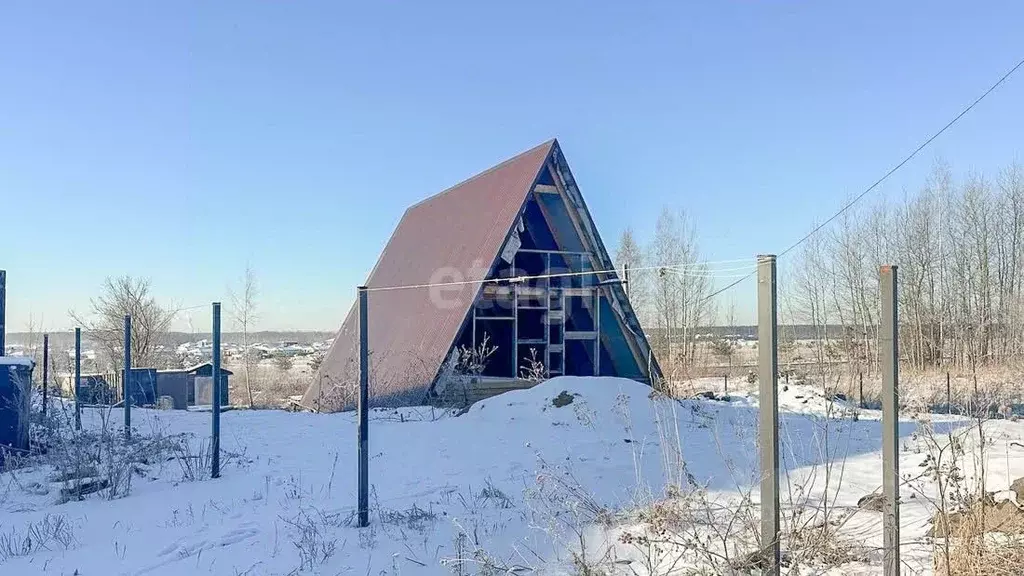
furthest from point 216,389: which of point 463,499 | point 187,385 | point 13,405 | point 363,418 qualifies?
point 187,385

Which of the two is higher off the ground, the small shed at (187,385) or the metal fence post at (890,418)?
the metal fence post at (890,418)

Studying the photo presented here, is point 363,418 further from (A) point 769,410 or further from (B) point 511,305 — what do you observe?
(B) point 511,305

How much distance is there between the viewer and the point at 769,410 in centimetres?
329

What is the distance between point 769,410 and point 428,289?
12.2 m

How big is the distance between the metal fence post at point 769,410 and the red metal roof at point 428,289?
356 inches

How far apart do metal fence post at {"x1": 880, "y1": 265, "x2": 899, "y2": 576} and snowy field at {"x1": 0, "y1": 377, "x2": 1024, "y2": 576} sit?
345 mm

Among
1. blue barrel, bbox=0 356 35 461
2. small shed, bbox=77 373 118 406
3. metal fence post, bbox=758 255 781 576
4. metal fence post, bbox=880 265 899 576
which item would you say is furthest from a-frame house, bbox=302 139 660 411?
metal fence post, bbox=880 265 899 576

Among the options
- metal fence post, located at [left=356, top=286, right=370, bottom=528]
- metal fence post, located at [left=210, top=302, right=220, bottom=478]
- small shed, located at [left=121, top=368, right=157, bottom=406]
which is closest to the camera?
metal fence post, located at [left=356, top=286, right=370, bottom=528]

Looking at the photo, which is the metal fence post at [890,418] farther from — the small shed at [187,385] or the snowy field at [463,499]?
the small shed at [187,385]

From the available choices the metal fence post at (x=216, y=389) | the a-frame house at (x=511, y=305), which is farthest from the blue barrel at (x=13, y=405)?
the a-frame house at (x=511, y=305)

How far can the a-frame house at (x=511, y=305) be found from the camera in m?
13.1

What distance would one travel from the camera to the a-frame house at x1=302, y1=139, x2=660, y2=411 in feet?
43.1

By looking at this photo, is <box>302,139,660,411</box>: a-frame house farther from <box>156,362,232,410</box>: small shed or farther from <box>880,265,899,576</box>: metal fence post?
<box>880,265,899,576</box>: metal fence post

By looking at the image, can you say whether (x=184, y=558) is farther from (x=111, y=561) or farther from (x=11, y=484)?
(x=11, y=484)
